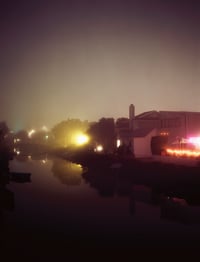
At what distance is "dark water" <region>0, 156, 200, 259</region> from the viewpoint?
42.7 ft

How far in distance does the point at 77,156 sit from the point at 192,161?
1023 inches

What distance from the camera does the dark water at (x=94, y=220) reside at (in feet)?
42.7

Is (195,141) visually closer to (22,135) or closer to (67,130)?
(67,130)

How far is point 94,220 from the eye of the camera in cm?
1688

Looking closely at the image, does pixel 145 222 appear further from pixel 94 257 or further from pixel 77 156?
pixel 77 156

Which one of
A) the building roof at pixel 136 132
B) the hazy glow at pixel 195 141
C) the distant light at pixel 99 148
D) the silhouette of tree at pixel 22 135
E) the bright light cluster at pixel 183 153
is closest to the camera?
the bright light cluster at pixel 183 153

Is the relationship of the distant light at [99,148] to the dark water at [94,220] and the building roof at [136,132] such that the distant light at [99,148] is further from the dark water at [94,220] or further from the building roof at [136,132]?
the dark water at [94,220]

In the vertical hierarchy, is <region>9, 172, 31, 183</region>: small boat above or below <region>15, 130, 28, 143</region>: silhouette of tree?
below

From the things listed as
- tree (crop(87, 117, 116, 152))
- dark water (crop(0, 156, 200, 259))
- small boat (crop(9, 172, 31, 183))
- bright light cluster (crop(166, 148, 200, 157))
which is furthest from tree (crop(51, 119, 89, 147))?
dark water (crop(0, 156, 200, 259))

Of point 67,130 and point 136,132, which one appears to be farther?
point 67,130

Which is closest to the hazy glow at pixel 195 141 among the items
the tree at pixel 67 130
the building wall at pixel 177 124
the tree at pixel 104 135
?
the building wall at pixel 177 124

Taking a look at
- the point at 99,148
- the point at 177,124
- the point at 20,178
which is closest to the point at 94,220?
the point at 20,178

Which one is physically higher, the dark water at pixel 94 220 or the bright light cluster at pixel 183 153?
the bright light cluster at pixel 183 153

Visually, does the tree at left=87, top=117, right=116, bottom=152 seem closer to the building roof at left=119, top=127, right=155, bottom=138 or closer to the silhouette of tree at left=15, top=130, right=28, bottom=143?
the building roof at left=119, top=127, right=155, bottom=138
